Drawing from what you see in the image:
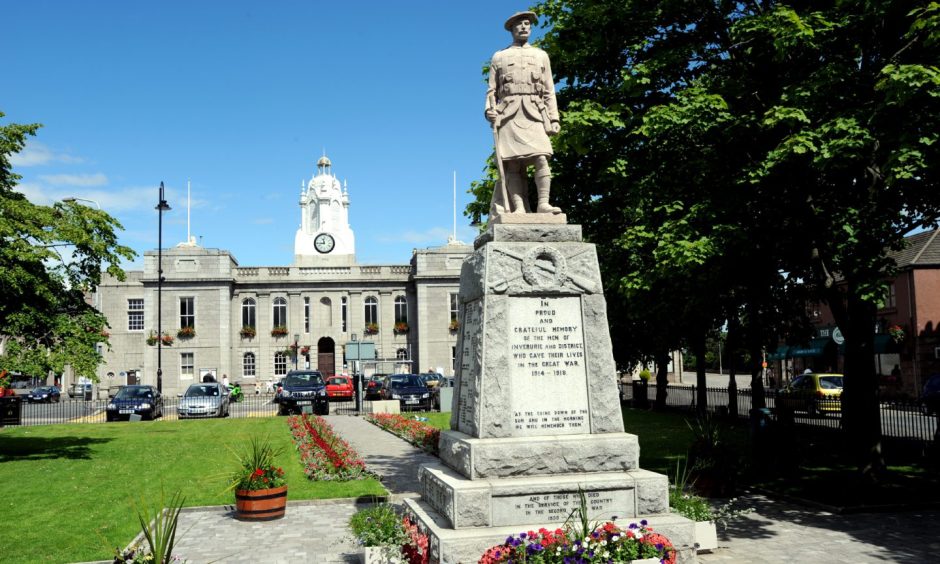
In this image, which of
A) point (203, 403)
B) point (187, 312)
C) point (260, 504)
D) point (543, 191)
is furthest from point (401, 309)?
point (543, 191)

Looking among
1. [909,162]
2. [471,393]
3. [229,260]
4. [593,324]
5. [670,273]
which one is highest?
[229,260]

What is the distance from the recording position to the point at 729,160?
13047 mm

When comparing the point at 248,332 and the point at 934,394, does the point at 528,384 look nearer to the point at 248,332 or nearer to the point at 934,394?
the point at 934,394

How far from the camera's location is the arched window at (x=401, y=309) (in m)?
63.9

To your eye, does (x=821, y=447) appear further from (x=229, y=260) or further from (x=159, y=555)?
(x=229, y=260)

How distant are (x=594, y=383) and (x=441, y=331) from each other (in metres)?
53.8

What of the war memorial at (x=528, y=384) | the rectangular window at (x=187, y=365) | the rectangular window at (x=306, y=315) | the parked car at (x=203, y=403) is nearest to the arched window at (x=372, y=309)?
the rectangular window at (x=306, y=315)

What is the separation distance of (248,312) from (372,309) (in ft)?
33.5

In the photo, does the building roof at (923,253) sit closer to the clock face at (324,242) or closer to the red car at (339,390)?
the red car at (339,390)

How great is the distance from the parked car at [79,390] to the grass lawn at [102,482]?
31.7m

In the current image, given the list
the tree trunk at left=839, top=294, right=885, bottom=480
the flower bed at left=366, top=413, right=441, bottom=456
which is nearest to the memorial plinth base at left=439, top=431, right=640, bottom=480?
the tree trunk at left=839, top=294, right=885, bottom=480

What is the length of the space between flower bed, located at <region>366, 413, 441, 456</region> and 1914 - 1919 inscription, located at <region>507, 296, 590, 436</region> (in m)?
9.34

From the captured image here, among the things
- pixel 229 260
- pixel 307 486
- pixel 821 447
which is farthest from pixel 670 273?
pixel 229 260

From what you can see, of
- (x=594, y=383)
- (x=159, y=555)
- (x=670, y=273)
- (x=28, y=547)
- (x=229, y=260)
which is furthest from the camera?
(x=229, y=260)
